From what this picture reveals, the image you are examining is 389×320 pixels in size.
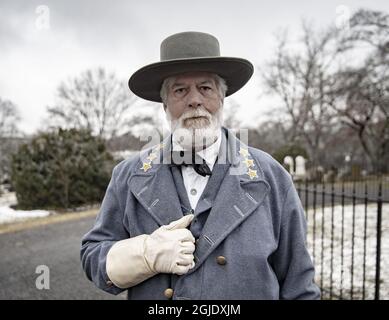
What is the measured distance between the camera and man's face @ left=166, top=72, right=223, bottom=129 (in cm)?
163

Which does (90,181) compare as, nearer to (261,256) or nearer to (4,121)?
(261,256)

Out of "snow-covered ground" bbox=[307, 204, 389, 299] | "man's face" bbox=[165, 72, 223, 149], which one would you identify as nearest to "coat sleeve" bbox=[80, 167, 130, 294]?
"man's face" bbox=[165, 72, 223, 149]

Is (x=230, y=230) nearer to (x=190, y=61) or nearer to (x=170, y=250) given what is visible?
(x=170, y=250)

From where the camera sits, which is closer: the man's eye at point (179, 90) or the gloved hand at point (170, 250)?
the gloved hand at point (170, 250)

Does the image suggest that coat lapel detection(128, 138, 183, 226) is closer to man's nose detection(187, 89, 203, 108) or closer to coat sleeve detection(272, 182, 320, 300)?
man's nose detection(187, 89, 203, 108)

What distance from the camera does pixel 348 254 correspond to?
16.1 ft

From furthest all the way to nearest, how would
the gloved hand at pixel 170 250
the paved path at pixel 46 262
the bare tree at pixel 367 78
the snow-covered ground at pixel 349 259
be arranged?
the bare tree at pixel 367 78, the paved path at pixel 46 262, the snow-covered ground at pixel 349 259, the gloved hand at pixel 170 250

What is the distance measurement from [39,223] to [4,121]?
29.6m

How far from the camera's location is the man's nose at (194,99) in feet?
5.31

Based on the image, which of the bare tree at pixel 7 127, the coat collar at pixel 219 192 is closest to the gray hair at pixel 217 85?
the coat collar at pixel 219 192

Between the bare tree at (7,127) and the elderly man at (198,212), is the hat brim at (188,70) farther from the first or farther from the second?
the bare tree at (7,127)

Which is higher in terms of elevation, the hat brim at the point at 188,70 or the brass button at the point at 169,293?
the hat brim at the point at 188,70
